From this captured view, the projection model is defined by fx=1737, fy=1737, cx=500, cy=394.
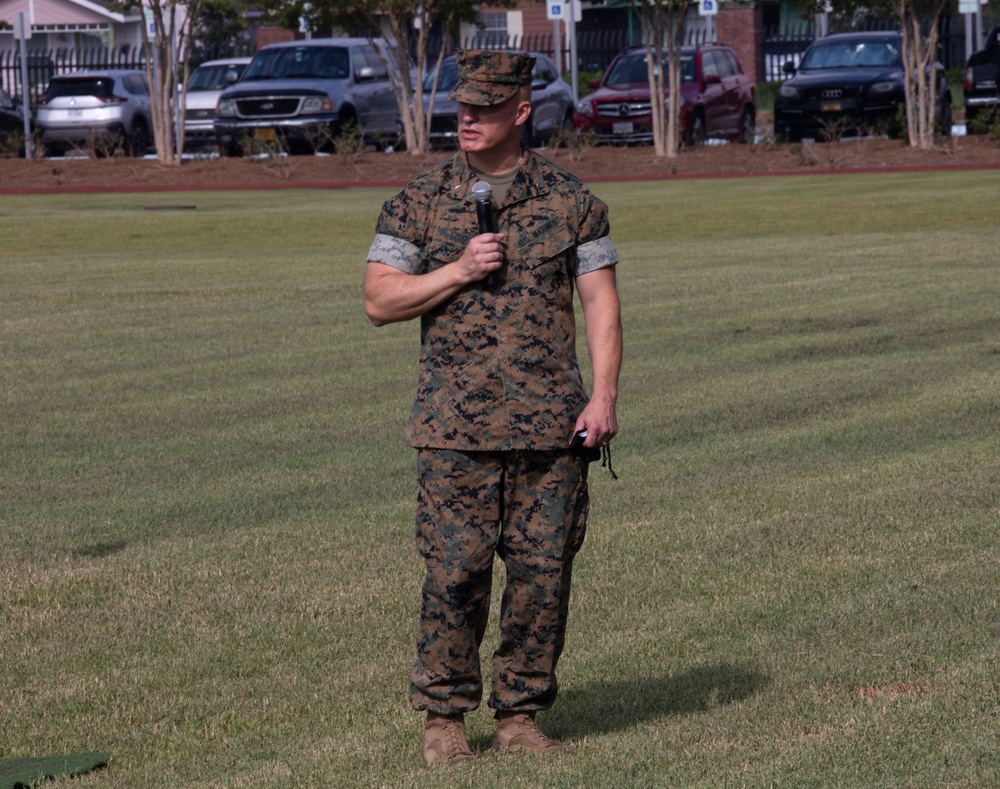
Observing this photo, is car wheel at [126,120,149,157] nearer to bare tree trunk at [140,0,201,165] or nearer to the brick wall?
bare tree trunk at [140,0,201,165]

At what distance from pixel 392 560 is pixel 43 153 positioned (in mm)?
29264

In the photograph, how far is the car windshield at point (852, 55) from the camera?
105 ft

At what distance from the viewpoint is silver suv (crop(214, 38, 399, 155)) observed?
31688 millimetres

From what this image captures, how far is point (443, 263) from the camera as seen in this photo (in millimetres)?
4527

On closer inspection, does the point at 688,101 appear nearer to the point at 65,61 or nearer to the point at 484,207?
the point at 65,61

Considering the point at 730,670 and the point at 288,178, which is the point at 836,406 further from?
the point at 288,178

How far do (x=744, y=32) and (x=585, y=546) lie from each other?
53552mm

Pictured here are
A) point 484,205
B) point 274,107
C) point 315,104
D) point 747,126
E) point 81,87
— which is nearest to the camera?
point 484,205

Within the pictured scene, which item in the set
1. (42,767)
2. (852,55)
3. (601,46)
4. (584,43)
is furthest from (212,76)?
(42,767)

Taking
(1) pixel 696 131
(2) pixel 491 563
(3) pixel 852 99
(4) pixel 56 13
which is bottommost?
(2) pixel 491 563

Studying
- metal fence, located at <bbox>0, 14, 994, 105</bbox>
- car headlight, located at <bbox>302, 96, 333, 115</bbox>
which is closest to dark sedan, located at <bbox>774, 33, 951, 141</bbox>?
car headlight, located at <bbox>302, 96, 333, 115</bbox>

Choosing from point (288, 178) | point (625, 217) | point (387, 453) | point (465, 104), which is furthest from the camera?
point (288, 178)

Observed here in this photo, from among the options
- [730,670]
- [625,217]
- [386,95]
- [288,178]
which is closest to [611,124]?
[386,95]

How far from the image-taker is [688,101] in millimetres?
32625
